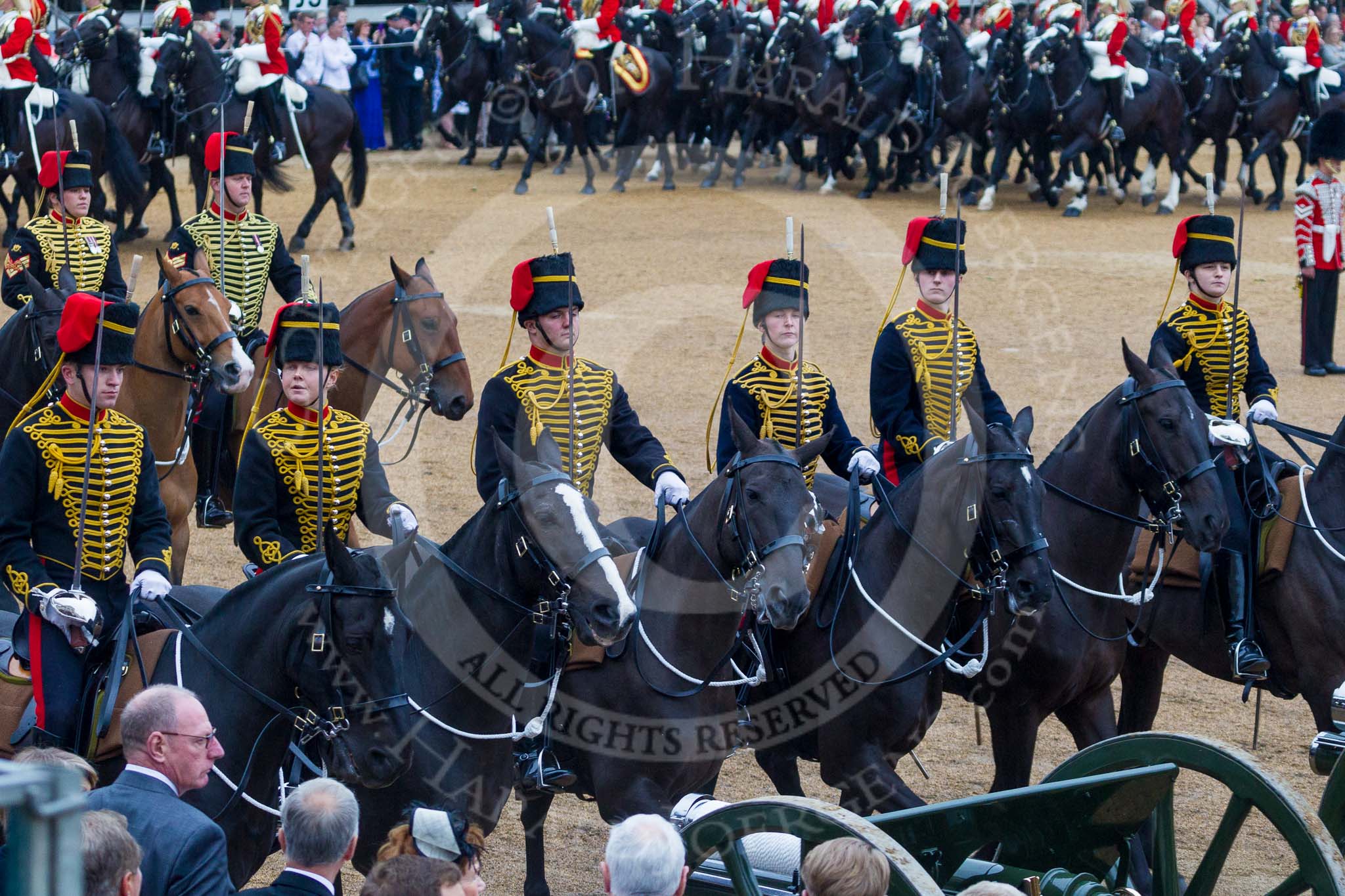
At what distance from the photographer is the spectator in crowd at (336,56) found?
21.2 metres

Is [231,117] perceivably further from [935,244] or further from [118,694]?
[118,694]

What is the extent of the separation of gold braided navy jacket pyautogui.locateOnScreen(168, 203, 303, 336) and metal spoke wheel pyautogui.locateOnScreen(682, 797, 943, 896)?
5973mm

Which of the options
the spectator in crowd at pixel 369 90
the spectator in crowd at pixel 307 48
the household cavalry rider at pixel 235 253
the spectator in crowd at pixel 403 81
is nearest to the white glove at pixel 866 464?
the household cavalry rider at pixel 235 253

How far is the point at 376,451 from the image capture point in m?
6.33

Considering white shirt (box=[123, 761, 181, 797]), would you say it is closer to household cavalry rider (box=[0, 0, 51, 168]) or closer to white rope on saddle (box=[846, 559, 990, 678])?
white rope on saddle (box=[846, 559, 990, 678])

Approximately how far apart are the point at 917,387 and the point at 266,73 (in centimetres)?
1184

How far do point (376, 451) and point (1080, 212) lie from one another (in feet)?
52.8

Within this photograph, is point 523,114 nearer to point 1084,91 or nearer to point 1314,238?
point 1084,91

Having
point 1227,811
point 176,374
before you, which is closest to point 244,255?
point 176,374

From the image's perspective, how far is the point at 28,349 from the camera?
29.1 feet

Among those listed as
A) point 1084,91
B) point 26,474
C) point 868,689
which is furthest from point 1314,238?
point 26,474

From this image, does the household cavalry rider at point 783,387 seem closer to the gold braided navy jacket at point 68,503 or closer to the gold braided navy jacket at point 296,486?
the gold braided navy jacket at point 296,486

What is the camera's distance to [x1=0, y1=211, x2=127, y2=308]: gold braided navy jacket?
32.5 ft

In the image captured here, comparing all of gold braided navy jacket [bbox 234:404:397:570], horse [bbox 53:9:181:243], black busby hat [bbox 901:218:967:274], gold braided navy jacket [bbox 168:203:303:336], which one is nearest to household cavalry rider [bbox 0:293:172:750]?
gold braided navy jacket [bbox 234:404:397:570]
